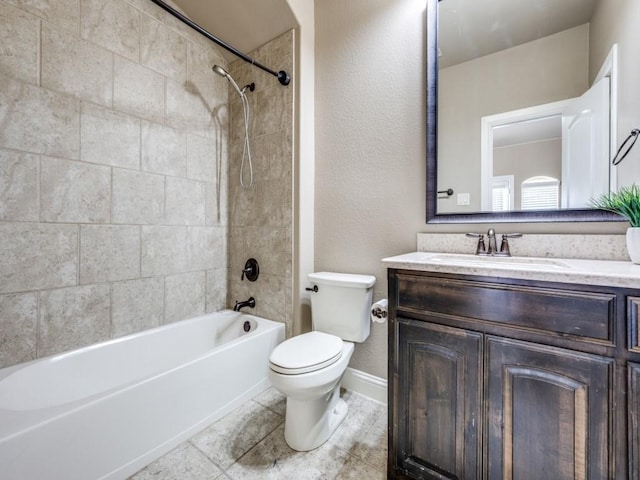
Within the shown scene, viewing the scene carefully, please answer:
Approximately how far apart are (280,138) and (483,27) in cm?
131

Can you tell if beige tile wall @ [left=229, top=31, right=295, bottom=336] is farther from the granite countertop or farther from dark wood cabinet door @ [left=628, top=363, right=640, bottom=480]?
dark wood cabinet door @ [left=628, top=363, right=640, bottom=480]

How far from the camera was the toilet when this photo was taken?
48.8 inches

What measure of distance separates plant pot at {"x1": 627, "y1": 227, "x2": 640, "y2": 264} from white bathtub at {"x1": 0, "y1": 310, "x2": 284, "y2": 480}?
1771 millimetres

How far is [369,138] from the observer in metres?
1.74

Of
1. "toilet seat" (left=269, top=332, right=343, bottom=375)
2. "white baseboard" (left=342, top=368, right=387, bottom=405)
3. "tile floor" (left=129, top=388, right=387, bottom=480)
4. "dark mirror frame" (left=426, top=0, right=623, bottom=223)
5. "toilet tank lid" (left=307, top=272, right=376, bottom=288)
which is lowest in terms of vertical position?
"tile floor" (left=129, top=388, right=387, bottom=480)

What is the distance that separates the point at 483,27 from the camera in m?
1.43

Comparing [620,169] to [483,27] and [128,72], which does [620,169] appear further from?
[128,72]

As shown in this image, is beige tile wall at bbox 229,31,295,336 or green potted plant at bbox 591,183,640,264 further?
beige tile wall at bbox 229,31,295,336

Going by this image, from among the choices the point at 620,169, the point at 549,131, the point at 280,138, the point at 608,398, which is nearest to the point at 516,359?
the point at 608,398

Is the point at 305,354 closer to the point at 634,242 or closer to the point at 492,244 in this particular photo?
the point at 492,244

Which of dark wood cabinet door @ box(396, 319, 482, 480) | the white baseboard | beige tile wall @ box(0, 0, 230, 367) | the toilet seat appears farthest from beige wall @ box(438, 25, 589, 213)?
beige tile wall @ box(0, 0, 230, 367)

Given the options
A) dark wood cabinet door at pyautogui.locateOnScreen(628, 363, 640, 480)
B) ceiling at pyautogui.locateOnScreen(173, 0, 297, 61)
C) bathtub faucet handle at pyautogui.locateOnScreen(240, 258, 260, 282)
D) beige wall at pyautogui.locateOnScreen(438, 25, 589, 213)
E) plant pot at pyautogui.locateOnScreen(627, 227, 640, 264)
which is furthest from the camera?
bathtub faucet handle at pyautogui.locateOnScreen(240, 258, 260, 282)

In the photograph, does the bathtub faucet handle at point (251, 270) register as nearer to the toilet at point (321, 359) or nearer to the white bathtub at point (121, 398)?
the white bathtub at point (121, 398)

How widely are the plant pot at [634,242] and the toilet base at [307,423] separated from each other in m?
1.37
